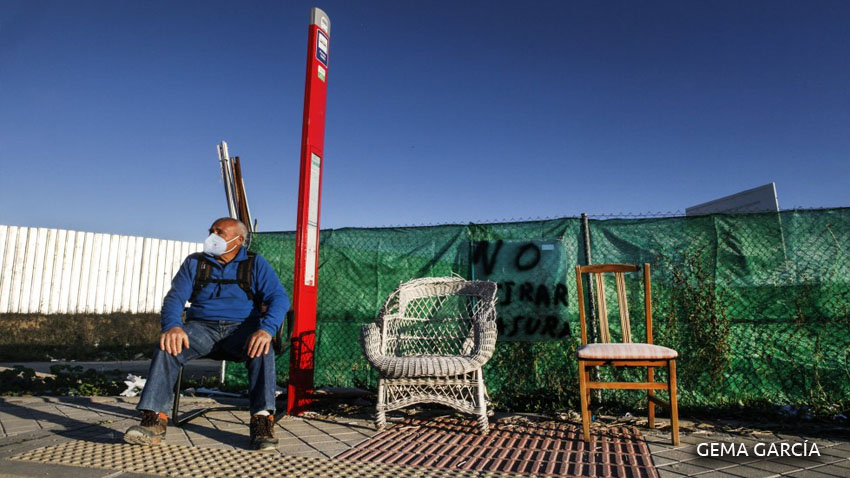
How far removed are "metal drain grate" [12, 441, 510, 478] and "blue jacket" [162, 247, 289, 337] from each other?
87 centimetres

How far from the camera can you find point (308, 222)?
14.5ft

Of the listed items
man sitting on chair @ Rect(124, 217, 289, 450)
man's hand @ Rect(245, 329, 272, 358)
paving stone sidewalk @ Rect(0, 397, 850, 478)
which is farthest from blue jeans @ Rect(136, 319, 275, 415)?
paving stone sidewalk @ Rect(0, 397, 850, 478)

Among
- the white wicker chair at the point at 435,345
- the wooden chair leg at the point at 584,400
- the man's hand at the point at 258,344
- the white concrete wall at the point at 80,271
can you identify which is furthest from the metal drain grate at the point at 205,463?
the white concrete wall at the point at 80,271

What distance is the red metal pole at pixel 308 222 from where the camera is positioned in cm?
423

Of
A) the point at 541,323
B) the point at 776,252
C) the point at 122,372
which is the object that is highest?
the point at 776,252

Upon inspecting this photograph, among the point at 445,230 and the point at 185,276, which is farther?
the point at 445,230

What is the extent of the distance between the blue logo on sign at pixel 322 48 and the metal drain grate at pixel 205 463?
3245 mm

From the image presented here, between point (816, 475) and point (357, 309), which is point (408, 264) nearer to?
point (357, 309)

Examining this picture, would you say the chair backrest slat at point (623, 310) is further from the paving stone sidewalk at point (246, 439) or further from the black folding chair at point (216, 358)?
the black folding chair at point (216, 358)

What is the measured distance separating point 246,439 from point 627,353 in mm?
2506

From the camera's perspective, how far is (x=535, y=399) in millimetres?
4469

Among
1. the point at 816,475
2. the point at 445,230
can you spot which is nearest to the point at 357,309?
the point at 445,230

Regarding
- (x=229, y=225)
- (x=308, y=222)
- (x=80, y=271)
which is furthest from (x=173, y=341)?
(x=80, y=271)

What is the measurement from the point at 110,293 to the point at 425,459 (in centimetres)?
1342
